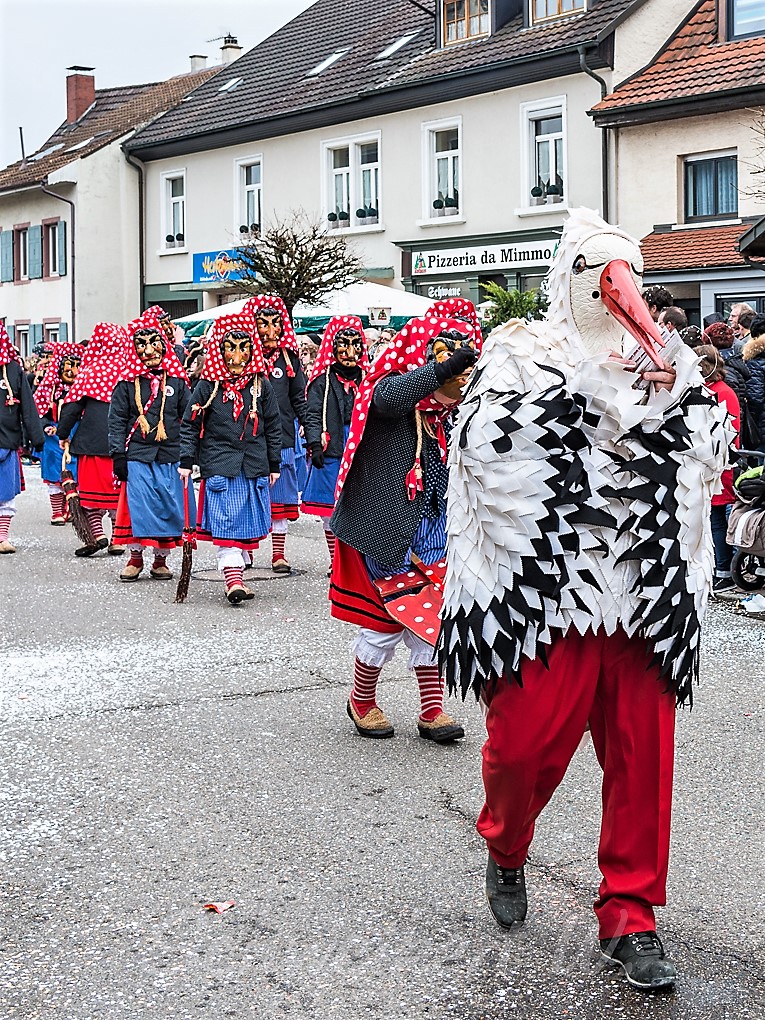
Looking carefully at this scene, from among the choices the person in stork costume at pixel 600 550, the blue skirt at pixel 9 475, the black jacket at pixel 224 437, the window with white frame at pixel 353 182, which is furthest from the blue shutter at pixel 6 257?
the person in stork costume at pixel 600 550

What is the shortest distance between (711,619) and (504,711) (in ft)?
19.9

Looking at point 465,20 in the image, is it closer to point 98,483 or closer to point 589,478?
point 98,483

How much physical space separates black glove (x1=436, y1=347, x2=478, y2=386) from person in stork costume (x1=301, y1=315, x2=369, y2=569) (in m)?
5.25

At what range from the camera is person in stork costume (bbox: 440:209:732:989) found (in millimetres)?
3754

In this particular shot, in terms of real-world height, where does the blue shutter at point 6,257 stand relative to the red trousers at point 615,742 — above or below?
above

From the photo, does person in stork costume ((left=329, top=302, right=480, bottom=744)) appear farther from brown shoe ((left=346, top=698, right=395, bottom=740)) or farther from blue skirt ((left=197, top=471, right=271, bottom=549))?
blue skirt ((left=197, top=471, right=271, bottom=549))

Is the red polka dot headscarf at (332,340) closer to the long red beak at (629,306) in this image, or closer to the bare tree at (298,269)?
the long red beak at (629,306)

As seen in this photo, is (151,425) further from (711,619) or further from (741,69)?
(741,69)

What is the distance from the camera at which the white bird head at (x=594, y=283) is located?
3.80 meters

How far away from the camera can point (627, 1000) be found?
3.74m

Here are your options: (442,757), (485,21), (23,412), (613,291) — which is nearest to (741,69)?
(485,21)

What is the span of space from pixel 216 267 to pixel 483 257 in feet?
28.6

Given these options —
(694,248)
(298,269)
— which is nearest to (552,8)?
(694,248)

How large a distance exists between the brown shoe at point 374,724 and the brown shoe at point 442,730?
6.8 inches
